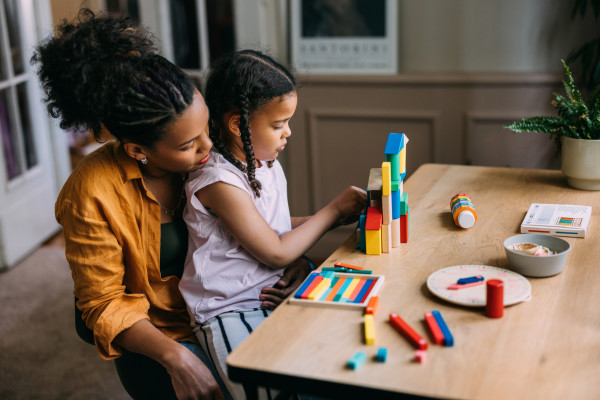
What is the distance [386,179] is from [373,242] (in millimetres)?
139

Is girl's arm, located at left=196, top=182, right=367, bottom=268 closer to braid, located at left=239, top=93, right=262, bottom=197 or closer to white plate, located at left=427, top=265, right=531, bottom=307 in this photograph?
braid, located at left=239, top=93, right=262, bottom=197

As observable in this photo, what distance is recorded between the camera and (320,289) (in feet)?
3.93

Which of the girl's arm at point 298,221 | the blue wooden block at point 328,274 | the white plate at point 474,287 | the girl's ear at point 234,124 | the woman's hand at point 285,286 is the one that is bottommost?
the woman's hand at point 285,286

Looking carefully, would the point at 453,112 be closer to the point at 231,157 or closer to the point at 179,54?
the point at 179,54

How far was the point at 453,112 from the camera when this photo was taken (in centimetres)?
293

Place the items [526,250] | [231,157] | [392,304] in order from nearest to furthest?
[392,304] → [526,250] → [231,157]

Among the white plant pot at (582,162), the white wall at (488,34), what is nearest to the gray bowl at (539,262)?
the white plant pot at (582,162)

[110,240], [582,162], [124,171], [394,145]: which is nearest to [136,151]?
[124,171]

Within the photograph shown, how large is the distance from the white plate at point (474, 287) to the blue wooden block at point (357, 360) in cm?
23

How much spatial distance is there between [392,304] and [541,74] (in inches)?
77.3

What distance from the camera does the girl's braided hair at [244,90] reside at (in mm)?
1429

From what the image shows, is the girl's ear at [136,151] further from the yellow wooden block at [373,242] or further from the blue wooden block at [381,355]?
the blue wooden block at [381,355]

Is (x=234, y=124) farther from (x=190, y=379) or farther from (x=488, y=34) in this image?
(x=488, y=34)

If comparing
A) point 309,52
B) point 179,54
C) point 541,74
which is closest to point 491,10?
point 541,74
